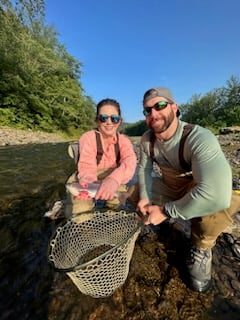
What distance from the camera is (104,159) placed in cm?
352

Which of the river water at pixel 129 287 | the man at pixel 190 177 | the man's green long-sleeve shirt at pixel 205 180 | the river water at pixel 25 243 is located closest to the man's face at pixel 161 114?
the man at pixel 190 177

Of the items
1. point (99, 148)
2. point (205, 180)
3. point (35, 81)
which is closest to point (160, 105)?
point (205, 180)

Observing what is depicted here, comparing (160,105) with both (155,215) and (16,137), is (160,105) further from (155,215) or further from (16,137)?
(16,137)

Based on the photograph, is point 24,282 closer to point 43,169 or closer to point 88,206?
point 88,206

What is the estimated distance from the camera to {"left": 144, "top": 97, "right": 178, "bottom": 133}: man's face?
2412mm

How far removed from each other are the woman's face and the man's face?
827mm

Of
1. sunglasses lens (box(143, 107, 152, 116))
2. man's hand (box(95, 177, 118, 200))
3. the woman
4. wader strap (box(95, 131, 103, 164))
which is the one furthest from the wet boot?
wader strap (box(95, 131, 103, 164))

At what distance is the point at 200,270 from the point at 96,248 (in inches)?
45.3

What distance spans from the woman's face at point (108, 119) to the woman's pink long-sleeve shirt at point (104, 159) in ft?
0.66

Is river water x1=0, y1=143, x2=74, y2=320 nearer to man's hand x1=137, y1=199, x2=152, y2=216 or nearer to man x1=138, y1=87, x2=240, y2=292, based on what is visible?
man's hand x1=137, y1=199, x2=152, y2=216

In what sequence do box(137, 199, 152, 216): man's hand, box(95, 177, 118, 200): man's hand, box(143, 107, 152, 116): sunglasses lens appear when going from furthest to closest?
box(95, 177, 118, 200): man's hand, box(143, 107, 152, 116): sunglasses lens, box(137, 199, 152, 216): man's hand

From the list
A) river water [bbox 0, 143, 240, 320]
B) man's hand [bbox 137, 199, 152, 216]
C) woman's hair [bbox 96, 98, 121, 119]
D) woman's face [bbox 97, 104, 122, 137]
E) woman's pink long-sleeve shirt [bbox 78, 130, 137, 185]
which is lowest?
river water [bbox 0, 143, 240, 320]

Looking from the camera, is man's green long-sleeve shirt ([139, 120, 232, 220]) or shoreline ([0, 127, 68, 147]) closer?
man's green long-sleeve shirt ([139, 120, 232, 220])

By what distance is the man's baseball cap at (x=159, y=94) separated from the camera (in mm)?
2422
